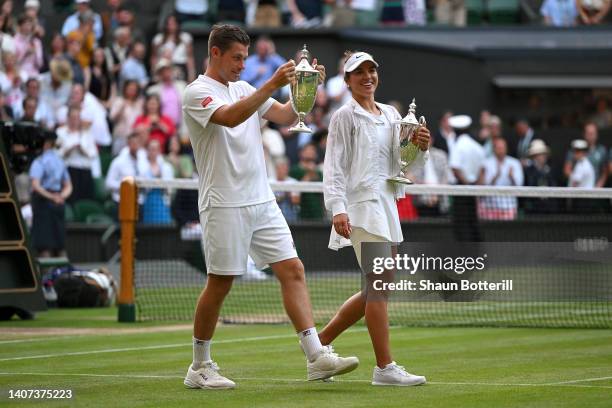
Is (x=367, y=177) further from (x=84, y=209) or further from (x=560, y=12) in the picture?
(x=560, y=12)

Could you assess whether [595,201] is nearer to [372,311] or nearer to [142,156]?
[142,156]

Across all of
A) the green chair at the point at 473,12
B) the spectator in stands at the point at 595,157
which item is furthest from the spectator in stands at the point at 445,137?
the green chair at the point at 473,12

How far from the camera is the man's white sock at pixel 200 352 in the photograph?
30.9ft

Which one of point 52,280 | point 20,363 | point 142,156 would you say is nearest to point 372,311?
point 20,363

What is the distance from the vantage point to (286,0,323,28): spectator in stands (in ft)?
88.2

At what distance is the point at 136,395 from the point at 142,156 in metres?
12.4

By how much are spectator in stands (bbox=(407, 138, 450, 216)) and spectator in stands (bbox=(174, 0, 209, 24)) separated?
5847 millimetres

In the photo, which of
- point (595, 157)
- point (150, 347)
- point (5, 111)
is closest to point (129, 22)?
point (5, 111)

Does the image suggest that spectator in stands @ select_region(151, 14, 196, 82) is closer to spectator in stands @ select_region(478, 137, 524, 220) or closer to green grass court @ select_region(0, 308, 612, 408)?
spectator in stands @ select_region(478, 137, 524, 220)

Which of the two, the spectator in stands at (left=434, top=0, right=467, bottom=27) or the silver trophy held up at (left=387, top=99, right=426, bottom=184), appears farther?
the spectator in stands at (left=434, top=0, right=467, bottom=27)

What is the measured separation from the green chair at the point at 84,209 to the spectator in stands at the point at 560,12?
10.9 meters

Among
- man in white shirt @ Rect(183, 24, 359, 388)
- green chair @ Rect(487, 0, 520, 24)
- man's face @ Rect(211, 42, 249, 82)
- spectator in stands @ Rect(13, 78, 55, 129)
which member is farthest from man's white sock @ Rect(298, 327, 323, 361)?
green chair @ Rect(487, 0, 520, 24)

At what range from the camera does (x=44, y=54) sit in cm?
2362

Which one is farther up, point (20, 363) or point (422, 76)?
point (422, 76)
